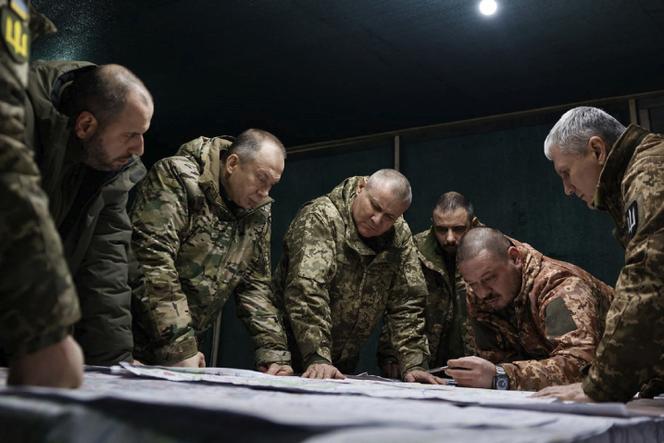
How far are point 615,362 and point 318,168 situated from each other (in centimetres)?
382

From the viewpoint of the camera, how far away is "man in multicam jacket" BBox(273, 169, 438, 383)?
2.84m

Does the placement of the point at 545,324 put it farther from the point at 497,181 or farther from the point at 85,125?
the point at 497,181

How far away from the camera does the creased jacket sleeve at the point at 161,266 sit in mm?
2158

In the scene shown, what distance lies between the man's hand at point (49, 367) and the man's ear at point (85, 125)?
1157mm

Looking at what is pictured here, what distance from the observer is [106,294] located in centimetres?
196

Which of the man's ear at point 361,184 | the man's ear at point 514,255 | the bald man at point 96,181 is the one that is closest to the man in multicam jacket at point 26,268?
the bald man at point 96,181

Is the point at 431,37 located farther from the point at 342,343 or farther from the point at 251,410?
the point at 251,410

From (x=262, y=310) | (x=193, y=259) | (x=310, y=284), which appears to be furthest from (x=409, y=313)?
(x=193, y=259)

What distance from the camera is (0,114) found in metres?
0.75

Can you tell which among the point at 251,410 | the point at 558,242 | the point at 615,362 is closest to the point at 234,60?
the point at 558,242

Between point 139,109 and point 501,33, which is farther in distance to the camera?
Answer: point 501,33

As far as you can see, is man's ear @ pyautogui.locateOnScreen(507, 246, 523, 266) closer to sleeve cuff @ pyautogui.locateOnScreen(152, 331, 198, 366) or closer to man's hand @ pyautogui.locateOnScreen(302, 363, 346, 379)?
man's hand @ pyautogui.locateOnScreen(302, 363, 346, 379)

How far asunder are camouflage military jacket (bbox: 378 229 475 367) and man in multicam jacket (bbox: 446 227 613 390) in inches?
23.2

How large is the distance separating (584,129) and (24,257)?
5.62 feet
